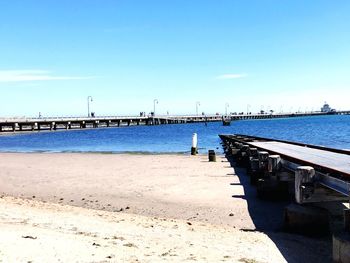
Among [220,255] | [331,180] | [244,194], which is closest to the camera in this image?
[220,255]

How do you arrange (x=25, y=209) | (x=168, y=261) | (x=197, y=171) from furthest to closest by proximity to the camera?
(x=197, y=171) → (x=25, y=209) → (x=168, y=261)

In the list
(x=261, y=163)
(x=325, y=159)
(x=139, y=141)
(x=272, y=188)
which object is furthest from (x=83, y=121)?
(x=325, y=159)

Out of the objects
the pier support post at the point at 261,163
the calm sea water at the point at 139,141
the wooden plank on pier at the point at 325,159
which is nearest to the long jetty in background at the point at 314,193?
the wooden plank on pier at the point at 325,159

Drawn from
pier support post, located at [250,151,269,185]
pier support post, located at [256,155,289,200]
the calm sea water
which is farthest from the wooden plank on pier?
the calm sea water

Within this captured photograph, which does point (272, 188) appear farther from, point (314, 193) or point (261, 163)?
point (314, 193)

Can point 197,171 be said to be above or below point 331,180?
below

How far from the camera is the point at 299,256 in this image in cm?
683

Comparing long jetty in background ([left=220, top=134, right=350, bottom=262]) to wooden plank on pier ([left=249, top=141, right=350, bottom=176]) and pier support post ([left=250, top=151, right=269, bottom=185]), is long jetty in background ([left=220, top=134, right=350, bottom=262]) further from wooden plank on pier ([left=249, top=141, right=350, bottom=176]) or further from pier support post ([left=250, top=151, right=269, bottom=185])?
pier support post ([left=250, top=151, right=269, bottom=185])

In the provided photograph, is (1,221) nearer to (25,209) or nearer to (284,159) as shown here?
(25,209)

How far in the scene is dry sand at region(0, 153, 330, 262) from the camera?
6371 mm

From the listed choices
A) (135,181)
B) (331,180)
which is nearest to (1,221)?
(331,180)

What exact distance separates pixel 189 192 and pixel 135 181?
3137 millimetres

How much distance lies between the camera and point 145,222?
8922 millimetres

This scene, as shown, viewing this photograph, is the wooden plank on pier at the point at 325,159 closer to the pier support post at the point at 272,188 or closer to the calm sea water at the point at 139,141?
the pier support post at the point at 272,188
